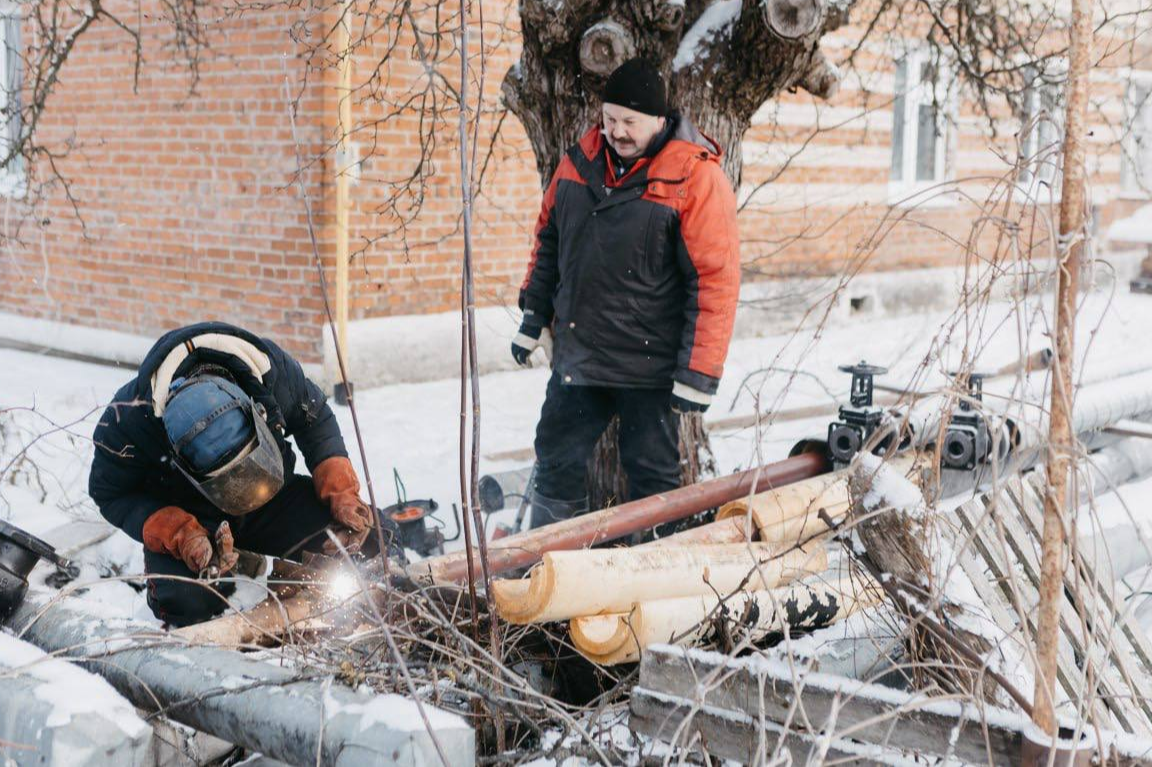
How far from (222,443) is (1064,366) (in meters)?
2.37

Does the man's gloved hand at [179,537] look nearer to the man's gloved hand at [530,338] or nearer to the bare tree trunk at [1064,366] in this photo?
the man's gloved hand at [530,338]

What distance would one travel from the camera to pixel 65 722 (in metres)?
2.08

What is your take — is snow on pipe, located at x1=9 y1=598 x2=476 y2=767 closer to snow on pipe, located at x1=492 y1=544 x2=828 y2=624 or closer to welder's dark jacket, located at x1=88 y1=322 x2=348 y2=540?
snow on pipe, located at x1=492 y1=544 x2=828 y2=624

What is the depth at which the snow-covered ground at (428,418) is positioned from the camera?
4.89 meters

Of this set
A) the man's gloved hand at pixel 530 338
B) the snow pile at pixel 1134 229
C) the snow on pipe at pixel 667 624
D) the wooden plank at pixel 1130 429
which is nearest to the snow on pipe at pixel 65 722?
the snow on pipe at pixel 667 624

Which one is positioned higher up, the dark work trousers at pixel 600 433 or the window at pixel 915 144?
the window at pixel 915 144

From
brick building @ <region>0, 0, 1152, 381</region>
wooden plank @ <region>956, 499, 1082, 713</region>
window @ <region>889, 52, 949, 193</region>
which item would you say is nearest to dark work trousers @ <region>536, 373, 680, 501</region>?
wooden plank @ <region>956, 499, 1082, 713</region>

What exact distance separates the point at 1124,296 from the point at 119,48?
43.0 ft

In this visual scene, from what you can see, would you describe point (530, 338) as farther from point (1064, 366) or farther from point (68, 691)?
point (1064, 366)

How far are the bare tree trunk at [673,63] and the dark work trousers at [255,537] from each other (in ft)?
5.13

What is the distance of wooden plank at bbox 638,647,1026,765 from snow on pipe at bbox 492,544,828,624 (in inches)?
11.8

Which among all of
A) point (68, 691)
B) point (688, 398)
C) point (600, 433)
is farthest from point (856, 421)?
point (68, 691)

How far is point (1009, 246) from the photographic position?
250cm

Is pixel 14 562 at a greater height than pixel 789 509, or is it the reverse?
pixel 14 562
